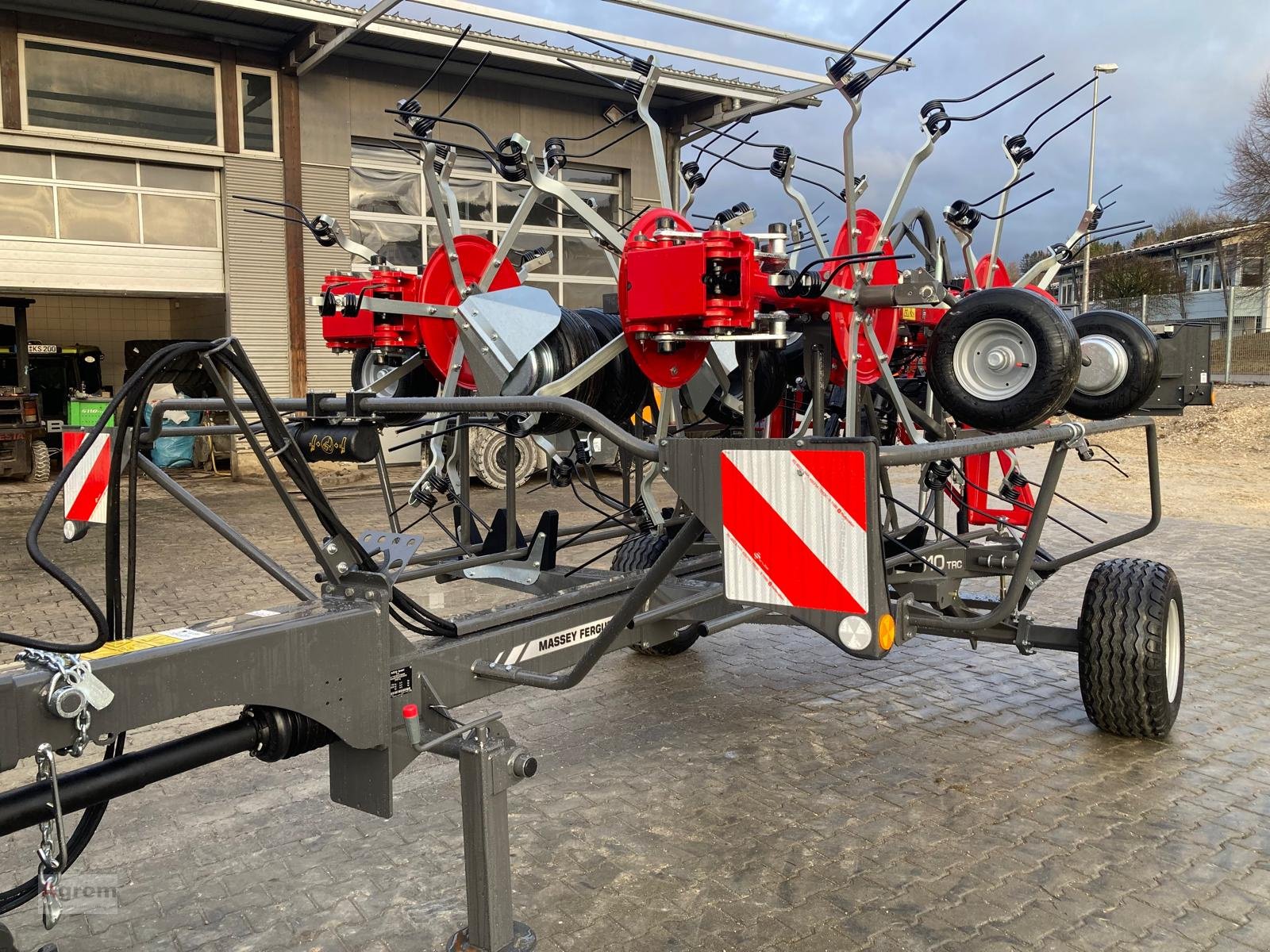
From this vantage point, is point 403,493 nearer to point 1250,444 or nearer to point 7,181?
point 7,181

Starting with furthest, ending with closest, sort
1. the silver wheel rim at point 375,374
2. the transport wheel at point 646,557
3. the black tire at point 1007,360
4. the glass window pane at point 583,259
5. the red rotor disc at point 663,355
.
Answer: the glass window pane at point 583,259
the transport wheel at point 646,557
the silver wheel rim at point 375,374
the red rotor disc at point 663,355
the black tire at point 1007,360

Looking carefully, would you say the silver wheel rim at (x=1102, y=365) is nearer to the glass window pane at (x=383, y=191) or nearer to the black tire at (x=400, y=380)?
the black tire at (x=400, y=380)

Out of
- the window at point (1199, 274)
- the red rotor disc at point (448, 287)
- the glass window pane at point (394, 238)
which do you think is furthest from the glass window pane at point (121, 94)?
the window at point (1199, 274)

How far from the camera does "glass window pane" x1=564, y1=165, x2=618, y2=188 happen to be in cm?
1719

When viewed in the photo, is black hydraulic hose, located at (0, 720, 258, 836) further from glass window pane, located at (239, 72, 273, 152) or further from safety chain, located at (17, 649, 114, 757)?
glass window pane, located at (239, 72, 273, 152)

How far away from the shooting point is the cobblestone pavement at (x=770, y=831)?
3.14m

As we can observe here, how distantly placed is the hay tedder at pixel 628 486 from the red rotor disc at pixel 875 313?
0.05 ft

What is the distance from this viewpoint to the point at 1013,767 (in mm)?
4371

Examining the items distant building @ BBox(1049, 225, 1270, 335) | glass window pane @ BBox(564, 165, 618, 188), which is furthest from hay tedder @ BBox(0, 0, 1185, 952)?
distant building @ BBox(1049, 225, 1270, 335)

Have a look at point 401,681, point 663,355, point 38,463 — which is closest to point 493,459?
point 38,463

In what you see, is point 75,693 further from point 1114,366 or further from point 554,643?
point 1114,366

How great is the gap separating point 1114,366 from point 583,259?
12.9 m

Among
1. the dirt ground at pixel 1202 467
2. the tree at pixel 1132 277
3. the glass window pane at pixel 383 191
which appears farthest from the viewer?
the tree at pixel 1132 277

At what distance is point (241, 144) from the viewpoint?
47.5 feet
